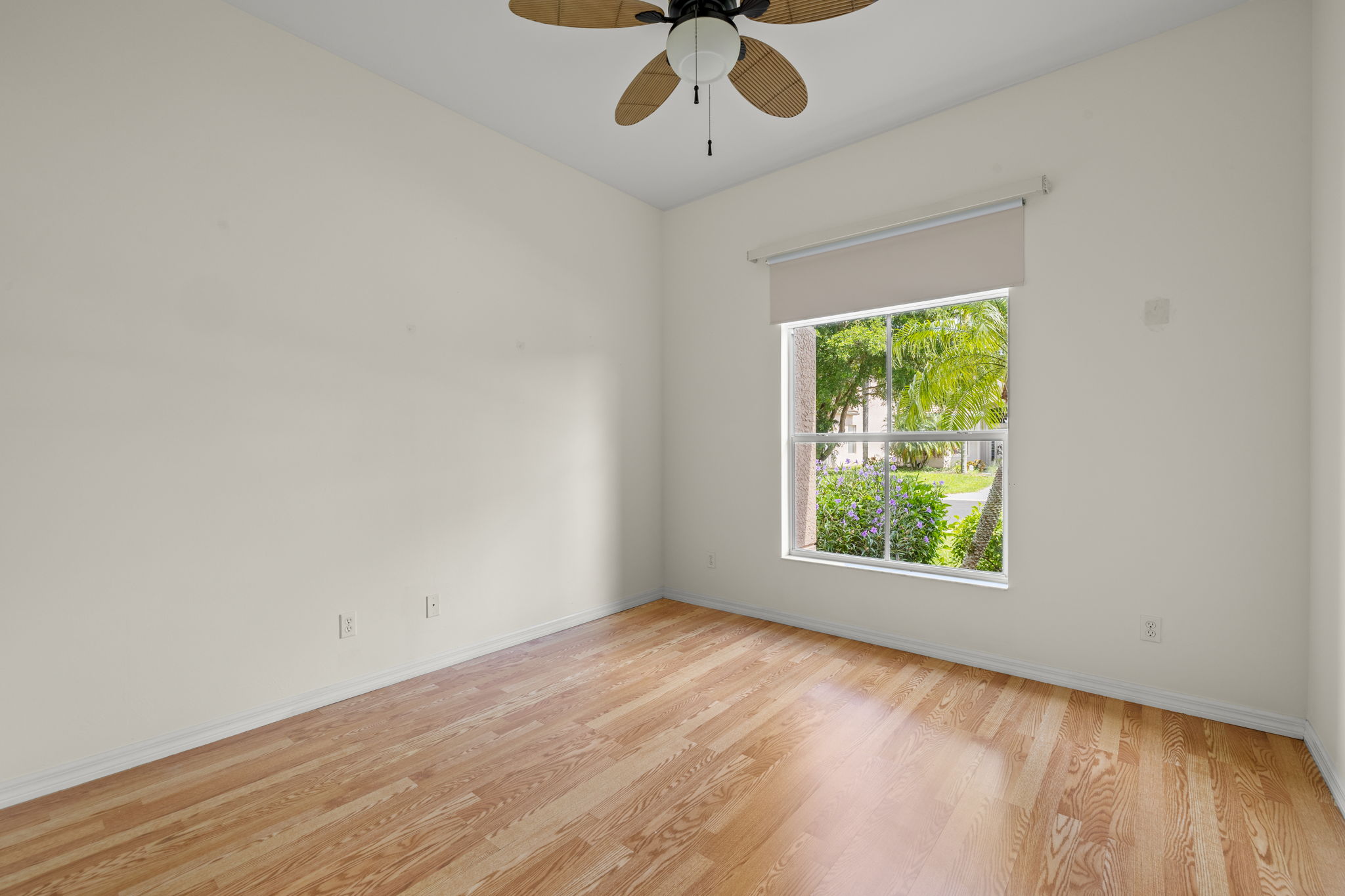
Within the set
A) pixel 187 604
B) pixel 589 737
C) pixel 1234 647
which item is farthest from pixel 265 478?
pixel 1234 647

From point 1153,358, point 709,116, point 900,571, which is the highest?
point 709,116

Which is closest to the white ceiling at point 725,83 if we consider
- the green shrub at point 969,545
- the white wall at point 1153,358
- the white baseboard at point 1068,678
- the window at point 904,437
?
the white wall at point 1153,358

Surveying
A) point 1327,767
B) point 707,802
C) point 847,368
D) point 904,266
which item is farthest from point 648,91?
point 1327,767

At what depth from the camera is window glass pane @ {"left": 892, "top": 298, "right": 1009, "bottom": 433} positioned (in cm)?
324

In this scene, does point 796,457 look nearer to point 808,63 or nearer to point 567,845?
point 808,63

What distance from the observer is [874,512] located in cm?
374

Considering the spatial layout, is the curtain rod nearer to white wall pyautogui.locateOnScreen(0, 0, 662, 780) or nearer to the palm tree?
the palm tree

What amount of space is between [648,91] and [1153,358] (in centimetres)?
240

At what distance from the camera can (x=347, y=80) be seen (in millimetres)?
2850

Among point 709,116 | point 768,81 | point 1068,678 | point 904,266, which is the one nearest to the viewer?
point 768,81

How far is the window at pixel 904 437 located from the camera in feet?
10.8

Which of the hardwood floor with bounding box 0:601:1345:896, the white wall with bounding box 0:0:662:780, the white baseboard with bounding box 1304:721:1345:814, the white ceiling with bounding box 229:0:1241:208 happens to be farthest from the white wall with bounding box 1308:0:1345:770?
the white wall with bounding box 0:0:662:780

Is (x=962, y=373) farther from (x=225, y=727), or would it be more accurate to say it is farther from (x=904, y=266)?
(x=225, y=727)

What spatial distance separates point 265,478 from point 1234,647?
4041 millimetres
